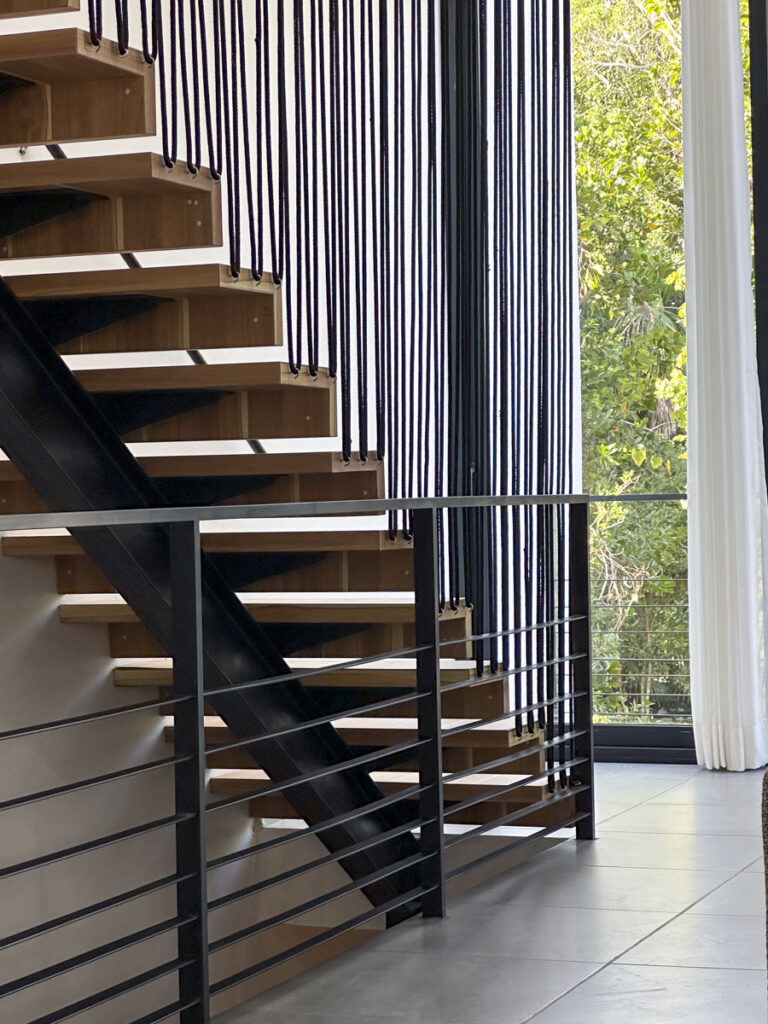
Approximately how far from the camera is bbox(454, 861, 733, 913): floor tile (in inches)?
142

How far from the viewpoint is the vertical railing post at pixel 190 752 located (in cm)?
259

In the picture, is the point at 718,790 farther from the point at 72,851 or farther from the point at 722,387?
the point at 72,851

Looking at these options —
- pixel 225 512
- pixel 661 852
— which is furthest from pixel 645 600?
pixel 225 512

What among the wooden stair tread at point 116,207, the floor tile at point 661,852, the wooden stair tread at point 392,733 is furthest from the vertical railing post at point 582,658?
the wooden stair tread at point 116,207

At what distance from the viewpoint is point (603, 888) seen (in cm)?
374

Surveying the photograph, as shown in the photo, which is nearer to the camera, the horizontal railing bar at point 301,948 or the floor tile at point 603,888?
the horizontal railing bar at point 301,948

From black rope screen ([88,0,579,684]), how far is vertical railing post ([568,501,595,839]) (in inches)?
3.1

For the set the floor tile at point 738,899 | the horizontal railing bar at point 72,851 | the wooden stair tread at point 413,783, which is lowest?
the floor tile at point 738,899

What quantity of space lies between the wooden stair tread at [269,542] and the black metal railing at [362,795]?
0.82 feet

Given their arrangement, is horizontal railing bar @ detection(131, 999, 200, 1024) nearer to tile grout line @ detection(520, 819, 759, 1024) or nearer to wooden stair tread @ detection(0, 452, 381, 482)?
tile grout line @ detection(520, 819, 759, 1024)

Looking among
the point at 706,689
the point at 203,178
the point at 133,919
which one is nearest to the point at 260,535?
the point at 203,178

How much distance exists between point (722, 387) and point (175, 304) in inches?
99.3

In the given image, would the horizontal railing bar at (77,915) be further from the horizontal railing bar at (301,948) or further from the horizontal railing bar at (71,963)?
the horizontal railing bar at (301,948)

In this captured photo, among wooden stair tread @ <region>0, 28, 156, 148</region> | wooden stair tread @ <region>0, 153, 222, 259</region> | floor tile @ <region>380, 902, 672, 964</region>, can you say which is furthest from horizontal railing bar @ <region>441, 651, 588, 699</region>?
wooden stair tread @ <region>0, 28, 156, 148</region>
